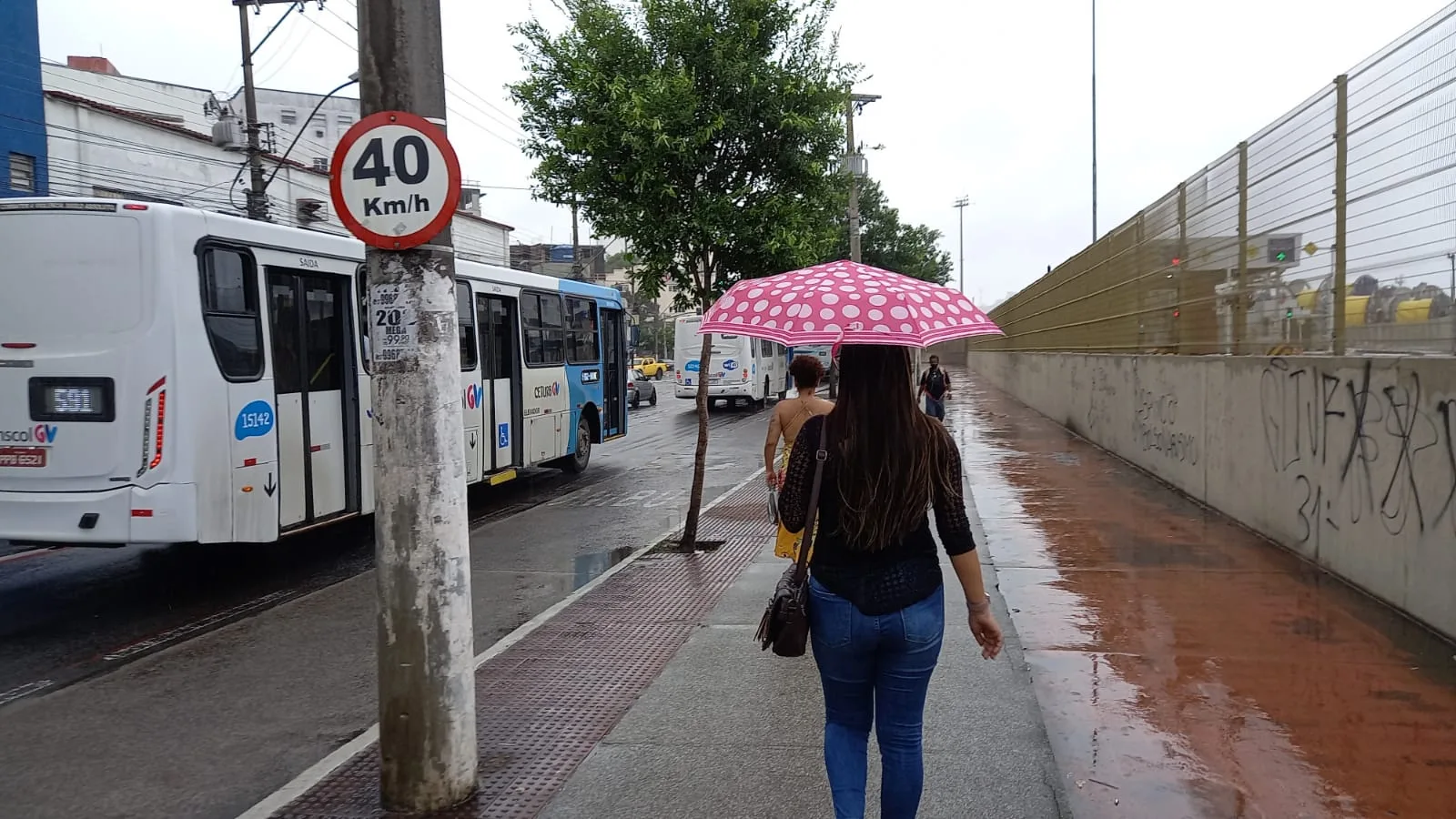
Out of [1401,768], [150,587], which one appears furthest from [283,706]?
[1401,768]

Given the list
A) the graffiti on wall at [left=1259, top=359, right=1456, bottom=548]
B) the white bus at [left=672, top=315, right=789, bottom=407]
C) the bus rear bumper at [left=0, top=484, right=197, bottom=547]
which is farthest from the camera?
the white bus at [left=672, top=315, right=789, bottom=407]

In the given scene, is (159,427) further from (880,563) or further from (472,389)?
(880,563)

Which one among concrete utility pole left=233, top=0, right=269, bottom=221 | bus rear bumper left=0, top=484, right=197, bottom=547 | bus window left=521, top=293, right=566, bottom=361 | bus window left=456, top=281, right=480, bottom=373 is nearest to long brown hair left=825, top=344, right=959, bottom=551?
bus rear bumper left=0, top=484, right=197, bottom=547

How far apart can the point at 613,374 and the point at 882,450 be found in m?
14.1

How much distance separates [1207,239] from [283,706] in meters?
9.37

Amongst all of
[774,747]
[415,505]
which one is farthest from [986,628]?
[415,505]

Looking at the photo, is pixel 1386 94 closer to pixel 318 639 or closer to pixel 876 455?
pixel 876 455

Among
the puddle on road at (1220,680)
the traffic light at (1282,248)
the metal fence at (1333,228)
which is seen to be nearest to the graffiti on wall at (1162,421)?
the metal fence at (1333,228)

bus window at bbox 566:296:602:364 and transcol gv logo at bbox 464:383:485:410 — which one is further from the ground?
bus window at bbox 566:296:602:364

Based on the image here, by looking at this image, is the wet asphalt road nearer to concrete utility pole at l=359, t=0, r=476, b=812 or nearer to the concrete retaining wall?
concrete utility pole at l=359, t=0, r=476, b=812

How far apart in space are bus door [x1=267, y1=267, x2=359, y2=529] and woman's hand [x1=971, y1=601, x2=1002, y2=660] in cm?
659

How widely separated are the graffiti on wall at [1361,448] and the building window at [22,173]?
62.3 feet

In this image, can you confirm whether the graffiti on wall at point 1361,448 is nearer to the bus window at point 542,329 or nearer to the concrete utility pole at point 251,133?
the bus window at point 542,329

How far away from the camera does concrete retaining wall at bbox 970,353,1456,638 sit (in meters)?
5.62
